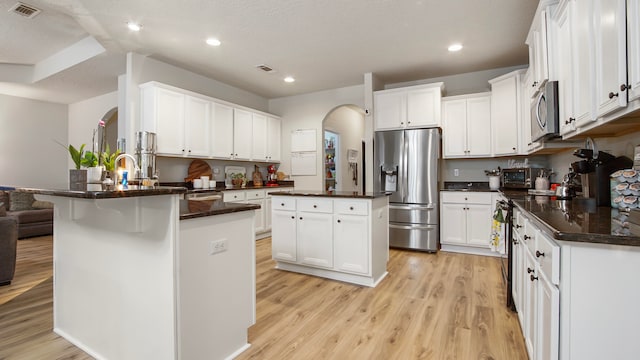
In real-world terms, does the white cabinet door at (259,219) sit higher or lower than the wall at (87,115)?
lower

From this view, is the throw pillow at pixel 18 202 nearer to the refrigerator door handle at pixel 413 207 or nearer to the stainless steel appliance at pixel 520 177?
the refrigerator door handle at pixel 413 207

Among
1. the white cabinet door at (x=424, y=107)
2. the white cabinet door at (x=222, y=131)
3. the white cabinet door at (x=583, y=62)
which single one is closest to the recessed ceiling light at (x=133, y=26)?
the white cabinet door at (x=222, y=131)

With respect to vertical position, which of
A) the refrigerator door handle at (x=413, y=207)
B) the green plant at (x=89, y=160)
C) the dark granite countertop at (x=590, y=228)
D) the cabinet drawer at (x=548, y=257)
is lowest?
the refrigerator door handle at (x=413, y=207)

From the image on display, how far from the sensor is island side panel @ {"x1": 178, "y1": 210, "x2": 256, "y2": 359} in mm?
1562

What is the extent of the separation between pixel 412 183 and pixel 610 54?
3.18 m

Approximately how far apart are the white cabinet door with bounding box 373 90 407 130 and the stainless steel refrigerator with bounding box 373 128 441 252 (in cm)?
14

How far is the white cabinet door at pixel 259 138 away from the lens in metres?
5.45

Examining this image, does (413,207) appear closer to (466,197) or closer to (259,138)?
(466,197)

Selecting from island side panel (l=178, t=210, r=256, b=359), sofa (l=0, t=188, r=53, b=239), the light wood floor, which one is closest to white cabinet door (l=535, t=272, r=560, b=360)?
the light wood floor

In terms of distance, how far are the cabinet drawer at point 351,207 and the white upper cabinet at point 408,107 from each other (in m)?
2.09

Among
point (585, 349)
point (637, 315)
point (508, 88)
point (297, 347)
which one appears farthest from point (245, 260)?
point (508, 88)

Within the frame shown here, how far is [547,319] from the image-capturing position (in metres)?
1.20

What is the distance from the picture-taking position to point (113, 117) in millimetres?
6250

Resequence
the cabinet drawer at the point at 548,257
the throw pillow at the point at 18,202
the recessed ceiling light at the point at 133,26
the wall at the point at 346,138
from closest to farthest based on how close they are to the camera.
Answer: the cabinet drawer at the point at 548,257 → the recessed ceiling light at the point at 133,26 → the throw pillow at the point at 18,202 → the wall at the point at 346,138
